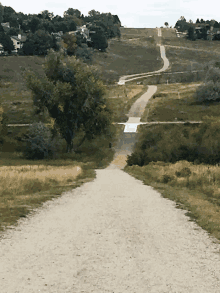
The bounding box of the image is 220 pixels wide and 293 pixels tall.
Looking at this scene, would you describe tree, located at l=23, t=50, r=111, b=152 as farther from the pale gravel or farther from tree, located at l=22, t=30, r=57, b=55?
tree, located at l=22, t=30, r=57, b=55

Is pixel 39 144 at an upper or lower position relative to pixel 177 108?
lower

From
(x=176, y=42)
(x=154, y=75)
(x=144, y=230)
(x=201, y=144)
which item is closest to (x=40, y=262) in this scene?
(x=144, y=230)

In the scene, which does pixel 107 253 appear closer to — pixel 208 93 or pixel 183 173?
pixel 183 173

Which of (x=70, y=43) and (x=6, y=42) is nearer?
(x=6, y=42)

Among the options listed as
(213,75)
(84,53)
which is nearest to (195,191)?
(213,75)

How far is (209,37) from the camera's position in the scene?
178 metres

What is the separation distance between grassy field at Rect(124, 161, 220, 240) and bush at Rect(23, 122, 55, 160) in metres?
18.3

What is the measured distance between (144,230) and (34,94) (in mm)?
34919

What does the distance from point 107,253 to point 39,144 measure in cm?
3512

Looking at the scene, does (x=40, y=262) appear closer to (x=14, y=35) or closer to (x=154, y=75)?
(x=154, y=75)

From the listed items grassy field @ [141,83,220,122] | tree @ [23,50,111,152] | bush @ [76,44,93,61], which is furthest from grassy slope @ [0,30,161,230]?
grassy field @ [141,83,220,122]

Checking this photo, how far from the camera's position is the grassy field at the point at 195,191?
11109mm

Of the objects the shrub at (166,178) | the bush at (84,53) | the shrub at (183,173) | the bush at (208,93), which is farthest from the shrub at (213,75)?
the shrub at (166,178)

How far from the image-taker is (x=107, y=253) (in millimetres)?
7492
